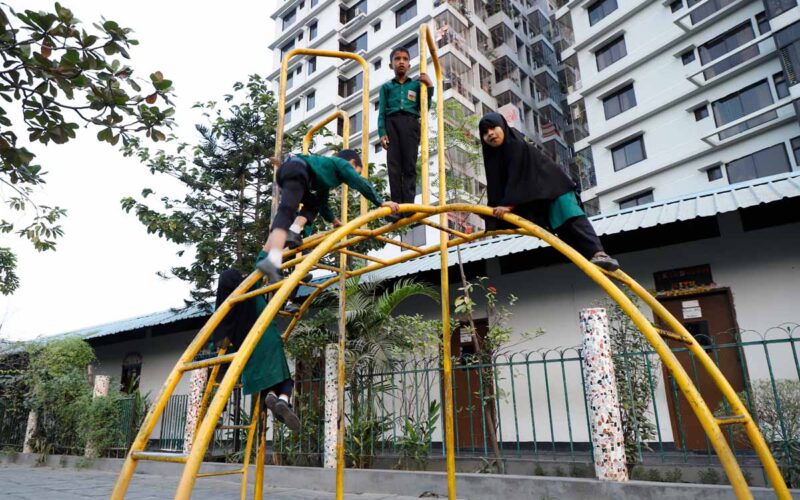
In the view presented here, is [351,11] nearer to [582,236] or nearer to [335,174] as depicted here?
[335,174]

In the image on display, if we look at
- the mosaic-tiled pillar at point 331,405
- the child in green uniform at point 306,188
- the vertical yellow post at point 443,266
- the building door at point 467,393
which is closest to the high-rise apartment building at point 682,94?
the building door at point 467,393

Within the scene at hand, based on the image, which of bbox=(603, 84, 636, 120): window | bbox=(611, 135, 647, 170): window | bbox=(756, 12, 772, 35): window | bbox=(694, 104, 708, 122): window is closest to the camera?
bbox=(756, 12, 772, 35): window

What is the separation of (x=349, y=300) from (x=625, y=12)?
22.5 m

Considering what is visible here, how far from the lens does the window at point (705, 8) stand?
20.2 m

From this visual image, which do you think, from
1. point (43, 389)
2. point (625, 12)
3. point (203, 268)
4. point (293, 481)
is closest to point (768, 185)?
point (293, 481)

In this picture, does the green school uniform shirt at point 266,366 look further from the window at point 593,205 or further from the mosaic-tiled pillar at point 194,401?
the window at point 593,205

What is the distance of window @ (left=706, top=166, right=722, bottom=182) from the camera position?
786 inches

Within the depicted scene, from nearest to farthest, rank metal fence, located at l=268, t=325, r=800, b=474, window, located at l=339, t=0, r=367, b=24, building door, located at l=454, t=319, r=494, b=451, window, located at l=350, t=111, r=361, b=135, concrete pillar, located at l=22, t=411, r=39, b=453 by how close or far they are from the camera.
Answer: metal fence, located at l=268, t=325, r=800, b=474 < building door, located at l=454, t=319, r=494, b=451 < concrete pillar, located at l=22, t=411, r=39, b=453 < window, located at l=350, t=111, r=361, b=135 < window, located at l=339, t=0, r=367, b=24

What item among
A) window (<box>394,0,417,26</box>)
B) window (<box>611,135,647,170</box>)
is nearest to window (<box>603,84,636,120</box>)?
window (<box>611,135,647,170</box>)

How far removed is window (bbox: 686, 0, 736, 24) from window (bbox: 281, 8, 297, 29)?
23.1 metres

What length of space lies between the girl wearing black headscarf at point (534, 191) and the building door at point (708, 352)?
198 inches

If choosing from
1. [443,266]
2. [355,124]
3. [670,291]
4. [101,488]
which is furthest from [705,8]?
[101,488]

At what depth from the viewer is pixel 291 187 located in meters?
2.85

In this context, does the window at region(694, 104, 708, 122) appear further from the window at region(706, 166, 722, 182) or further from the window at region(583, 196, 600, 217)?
the window at region(583, 196, 600, 217)
